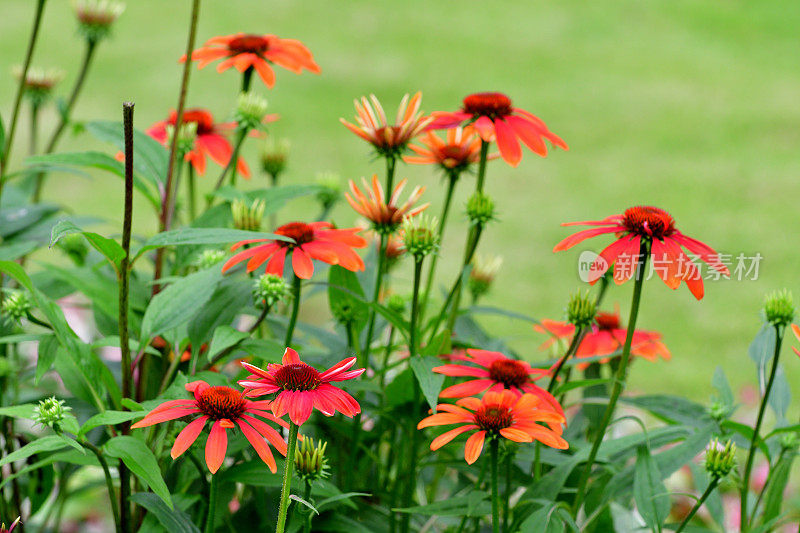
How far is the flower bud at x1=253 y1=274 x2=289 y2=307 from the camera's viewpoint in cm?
66

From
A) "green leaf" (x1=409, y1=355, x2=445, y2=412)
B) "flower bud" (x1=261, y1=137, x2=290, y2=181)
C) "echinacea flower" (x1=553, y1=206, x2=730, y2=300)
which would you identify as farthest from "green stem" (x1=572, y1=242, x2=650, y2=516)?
"flower bud" (x1=261, y1=137, x2=290, y2=181)

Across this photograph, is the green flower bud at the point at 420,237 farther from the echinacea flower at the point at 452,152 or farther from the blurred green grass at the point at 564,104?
the blurred green grass at the point at 564,104

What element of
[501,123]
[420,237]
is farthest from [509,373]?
[501,123]

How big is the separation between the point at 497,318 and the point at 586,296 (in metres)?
1.79

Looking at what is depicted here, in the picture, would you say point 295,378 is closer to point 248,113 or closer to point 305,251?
point 305,251

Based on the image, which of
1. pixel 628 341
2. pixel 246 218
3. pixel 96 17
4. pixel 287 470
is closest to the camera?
pixel 287 470

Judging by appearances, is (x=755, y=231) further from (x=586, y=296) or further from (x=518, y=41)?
(x=586, y=296)

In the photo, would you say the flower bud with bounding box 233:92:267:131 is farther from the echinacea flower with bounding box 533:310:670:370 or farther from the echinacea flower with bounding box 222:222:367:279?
the echinacea flower with bounding box 533:310:670:370

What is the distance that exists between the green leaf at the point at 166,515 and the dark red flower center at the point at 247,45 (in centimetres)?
45

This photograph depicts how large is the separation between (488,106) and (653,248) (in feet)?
0.78

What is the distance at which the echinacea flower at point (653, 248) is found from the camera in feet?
1.99

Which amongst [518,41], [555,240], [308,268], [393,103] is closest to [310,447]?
[308,268]

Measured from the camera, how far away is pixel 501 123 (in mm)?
777

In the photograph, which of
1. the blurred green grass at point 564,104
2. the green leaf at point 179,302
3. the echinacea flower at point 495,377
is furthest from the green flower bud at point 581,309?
the blurred green grass at point 564,104
